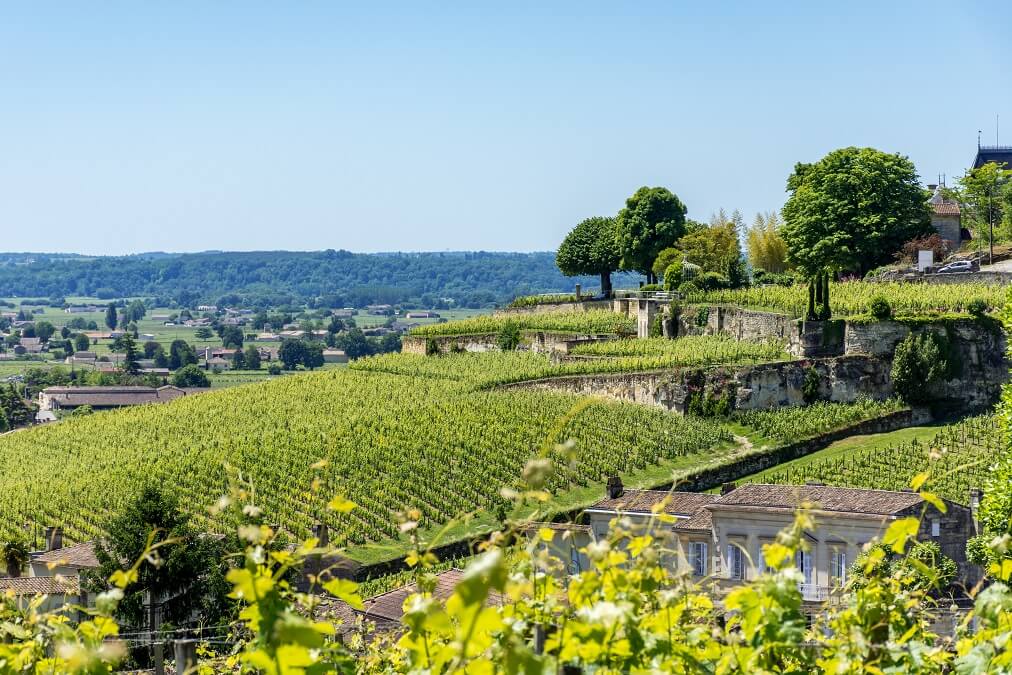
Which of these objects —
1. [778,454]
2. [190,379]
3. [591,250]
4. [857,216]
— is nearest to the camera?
[778,454]

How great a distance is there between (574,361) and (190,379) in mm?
119613

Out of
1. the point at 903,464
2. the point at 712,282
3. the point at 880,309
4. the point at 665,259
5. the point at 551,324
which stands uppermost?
the point at 665,259

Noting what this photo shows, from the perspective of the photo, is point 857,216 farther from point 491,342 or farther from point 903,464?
point 903,464

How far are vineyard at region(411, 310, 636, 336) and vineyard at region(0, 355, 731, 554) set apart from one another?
6161 millimetres

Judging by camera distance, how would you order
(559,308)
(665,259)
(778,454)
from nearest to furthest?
(778,454) → (665,259) → (559,308)

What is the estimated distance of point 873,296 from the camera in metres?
55.4

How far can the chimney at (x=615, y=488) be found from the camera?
4325 centimetres

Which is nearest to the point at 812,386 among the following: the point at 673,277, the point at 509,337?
the point at 673,277

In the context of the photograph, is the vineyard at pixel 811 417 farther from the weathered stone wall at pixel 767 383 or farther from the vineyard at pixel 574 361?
the vineyard at pixel 574 361

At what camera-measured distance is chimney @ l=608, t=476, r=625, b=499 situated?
43247mm

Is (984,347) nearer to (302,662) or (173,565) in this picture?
(173,565)

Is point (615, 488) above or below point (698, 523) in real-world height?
below

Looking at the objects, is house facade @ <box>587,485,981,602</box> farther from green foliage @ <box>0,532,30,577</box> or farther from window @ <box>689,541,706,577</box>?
green foliage @ <box>0,532,30,577</box>

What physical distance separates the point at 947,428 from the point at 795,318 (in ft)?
29.9
